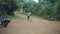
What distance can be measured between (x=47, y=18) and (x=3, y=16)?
0.44 metres

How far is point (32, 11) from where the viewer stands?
8.63 feet

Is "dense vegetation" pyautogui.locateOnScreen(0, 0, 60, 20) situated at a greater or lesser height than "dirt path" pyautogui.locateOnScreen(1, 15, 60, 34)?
Answer: greater

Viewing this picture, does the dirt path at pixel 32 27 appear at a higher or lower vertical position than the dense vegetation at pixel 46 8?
lower

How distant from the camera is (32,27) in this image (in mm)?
2611

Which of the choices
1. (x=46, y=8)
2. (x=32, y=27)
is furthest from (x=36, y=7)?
(x=32, y=27)

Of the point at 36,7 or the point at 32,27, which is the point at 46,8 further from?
the point at 32,27

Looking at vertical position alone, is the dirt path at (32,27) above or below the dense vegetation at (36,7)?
below

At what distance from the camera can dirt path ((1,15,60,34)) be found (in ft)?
8.51

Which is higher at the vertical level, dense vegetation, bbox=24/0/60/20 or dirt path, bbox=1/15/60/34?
dense vegetation, bbox=24/0/60/20

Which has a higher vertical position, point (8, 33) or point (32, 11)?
point (32, 11)

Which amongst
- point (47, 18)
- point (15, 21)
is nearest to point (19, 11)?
point (15, 21)

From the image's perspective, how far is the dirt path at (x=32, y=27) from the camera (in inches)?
102

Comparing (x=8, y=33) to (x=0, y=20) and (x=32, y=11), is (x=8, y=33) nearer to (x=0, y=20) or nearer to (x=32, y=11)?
(x=0, y=20)

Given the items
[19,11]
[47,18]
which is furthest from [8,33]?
[47,18]
